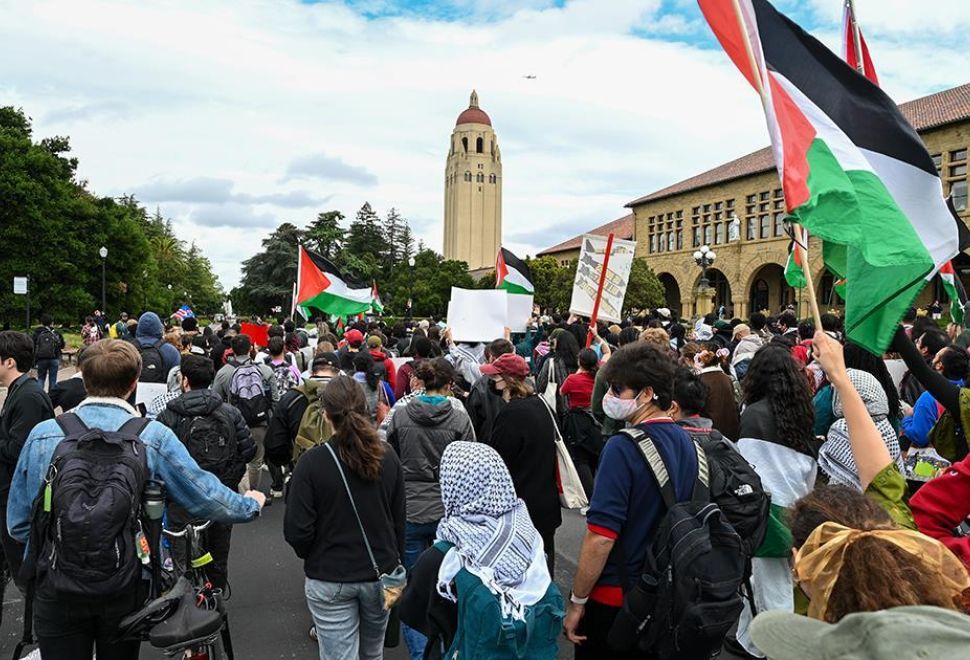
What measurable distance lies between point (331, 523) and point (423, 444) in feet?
3.83

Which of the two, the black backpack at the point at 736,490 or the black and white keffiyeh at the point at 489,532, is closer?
the black and white keffiyeh at the point at 489,532

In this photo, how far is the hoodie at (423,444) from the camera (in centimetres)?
467

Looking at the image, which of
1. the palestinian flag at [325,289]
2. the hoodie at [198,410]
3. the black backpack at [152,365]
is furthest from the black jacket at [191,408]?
→ the palestinian flag at [325,289]

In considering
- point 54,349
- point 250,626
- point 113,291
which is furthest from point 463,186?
point 250,626

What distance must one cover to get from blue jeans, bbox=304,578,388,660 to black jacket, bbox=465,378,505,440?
2.52 metres

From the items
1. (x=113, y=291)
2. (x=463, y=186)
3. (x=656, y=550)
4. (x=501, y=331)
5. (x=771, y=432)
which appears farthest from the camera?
(x=463, y=186)

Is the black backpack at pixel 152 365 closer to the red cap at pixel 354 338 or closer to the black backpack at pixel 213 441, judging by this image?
the red cap at pixel 354 338

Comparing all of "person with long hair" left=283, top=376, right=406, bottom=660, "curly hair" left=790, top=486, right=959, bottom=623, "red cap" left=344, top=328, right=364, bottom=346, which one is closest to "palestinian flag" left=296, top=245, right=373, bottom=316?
"red cap" left=344, top=328, right=364, bottom=346

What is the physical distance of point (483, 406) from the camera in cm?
648

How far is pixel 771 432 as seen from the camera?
4371 millimetres

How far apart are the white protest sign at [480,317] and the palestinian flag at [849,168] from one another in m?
5.31

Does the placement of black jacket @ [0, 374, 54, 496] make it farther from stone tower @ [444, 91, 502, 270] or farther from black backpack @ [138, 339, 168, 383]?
stone tower @ [444, 91, 502, 270]

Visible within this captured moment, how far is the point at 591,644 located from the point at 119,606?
1.98 metres

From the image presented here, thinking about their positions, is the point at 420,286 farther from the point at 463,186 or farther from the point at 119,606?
the point at 119,606
